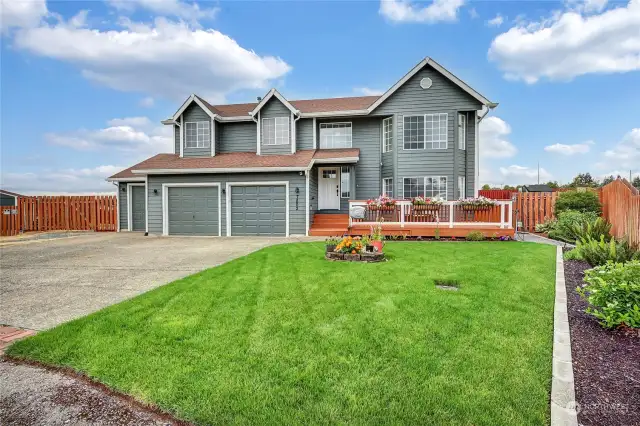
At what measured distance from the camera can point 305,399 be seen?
2.46 meters

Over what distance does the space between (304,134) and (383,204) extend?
21.8 ft

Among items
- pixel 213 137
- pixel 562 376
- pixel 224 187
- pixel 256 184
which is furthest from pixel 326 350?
pixel 213 137

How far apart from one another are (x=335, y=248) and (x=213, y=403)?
20.0 feet

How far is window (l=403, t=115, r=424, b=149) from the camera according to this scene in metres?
16.1

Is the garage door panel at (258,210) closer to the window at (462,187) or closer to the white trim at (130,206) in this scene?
the white trim at (130,206)

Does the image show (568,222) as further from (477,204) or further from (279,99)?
(279,99)

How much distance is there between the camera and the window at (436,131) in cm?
1587

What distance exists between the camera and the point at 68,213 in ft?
66.7

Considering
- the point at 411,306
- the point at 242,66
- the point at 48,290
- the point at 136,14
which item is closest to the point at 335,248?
the point at 411,306

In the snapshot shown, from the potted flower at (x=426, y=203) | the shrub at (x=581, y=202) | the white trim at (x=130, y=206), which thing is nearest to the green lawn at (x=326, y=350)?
the potted flower at (x=426, y=203)

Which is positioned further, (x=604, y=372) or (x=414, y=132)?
(x=414, y=132)

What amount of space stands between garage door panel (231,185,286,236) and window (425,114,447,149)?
7.58 metres

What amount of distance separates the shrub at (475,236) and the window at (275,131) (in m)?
9.97

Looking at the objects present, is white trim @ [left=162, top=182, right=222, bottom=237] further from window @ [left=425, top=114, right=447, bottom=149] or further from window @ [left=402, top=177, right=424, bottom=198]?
window @ [left=425, top=114, right=447, bottom=149]
